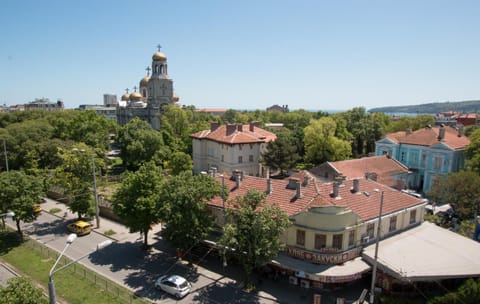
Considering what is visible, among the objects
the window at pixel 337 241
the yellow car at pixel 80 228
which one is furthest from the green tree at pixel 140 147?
the window at pixel 337 241

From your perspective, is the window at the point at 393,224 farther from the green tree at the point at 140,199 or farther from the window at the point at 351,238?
the green tree at the point at 140,199

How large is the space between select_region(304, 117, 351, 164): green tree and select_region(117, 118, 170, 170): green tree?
87.1 feet

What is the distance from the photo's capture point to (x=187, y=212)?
23.5 m

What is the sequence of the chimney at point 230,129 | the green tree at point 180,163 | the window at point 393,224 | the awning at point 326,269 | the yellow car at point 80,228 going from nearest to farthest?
the awning at point 326,269 → the window at point 393,224 → the yellow car at point 80,228 → the green tree at point 180,163 → the chimney at point 230,129

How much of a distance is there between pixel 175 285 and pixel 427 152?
4247 centimetres

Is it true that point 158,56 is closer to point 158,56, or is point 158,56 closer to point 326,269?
point 158,56

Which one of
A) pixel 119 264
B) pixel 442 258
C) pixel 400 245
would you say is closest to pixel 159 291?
pixel 119 264

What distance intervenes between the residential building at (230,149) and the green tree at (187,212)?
21636mm

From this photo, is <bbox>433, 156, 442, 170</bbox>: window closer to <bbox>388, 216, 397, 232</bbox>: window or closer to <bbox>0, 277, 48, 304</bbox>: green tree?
<bbox>388, 216, 397, 232</bbox>: window

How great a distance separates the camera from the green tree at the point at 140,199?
2703 cm

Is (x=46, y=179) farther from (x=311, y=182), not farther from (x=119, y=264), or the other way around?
(x=311, y=182)

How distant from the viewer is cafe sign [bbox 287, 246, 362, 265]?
2188 cm

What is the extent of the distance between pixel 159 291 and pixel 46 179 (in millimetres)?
25198

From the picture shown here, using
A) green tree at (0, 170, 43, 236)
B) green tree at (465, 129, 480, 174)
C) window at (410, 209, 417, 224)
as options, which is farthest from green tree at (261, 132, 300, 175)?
green tree at (0, 170, 43, 236)
